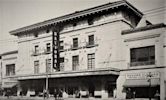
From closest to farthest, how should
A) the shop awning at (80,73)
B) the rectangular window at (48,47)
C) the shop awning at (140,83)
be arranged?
the shop awning at (140,83) < the shop awning at (80,73) < the rectangular window at (48,47)

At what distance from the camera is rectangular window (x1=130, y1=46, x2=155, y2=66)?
21219 millimetres

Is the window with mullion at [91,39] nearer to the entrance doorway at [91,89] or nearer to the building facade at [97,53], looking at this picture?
the building facade at [97,53]

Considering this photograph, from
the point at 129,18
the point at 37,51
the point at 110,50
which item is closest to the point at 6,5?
the point at 110,50

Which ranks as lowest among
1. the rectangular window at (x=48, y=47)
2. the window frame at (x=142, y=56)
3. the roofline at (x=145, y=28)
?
the window frame at (x=142, y=56)

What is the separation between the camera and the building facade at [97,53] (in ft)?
70.4

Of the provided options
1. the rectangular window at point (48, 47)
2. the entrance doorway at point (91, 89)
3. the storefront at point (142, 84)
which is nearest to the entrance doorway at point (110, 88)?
the storefront at point (142, 84)

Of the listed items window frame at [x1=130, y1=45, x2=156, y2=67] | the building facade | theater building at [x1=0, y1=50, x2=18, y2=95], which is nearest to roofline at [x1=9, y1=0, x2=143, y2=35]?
the building facade

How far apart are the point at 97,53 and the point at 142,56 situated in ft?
16.4

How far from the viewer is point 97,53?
81.8ft

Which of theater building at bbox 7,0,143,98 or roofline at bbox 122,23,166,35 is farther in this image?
theater building at bbox 7,0,143,98

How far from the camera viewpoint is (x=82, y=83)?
24.9 metres

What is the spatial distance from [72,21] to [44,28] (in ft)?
15.2

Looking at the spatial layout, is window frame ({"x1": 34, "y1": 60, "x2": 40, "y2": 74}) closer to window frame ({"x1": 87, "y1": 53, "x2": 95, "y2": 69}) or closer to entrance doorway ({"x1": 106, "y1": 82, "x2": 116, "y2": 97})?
window frame ({"x1": 87, "y1": 53, "x2": 95, "y2": 69})

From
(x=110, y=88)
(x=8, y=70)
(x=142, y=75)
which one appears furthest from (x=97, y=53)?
(x=8, y=70)
